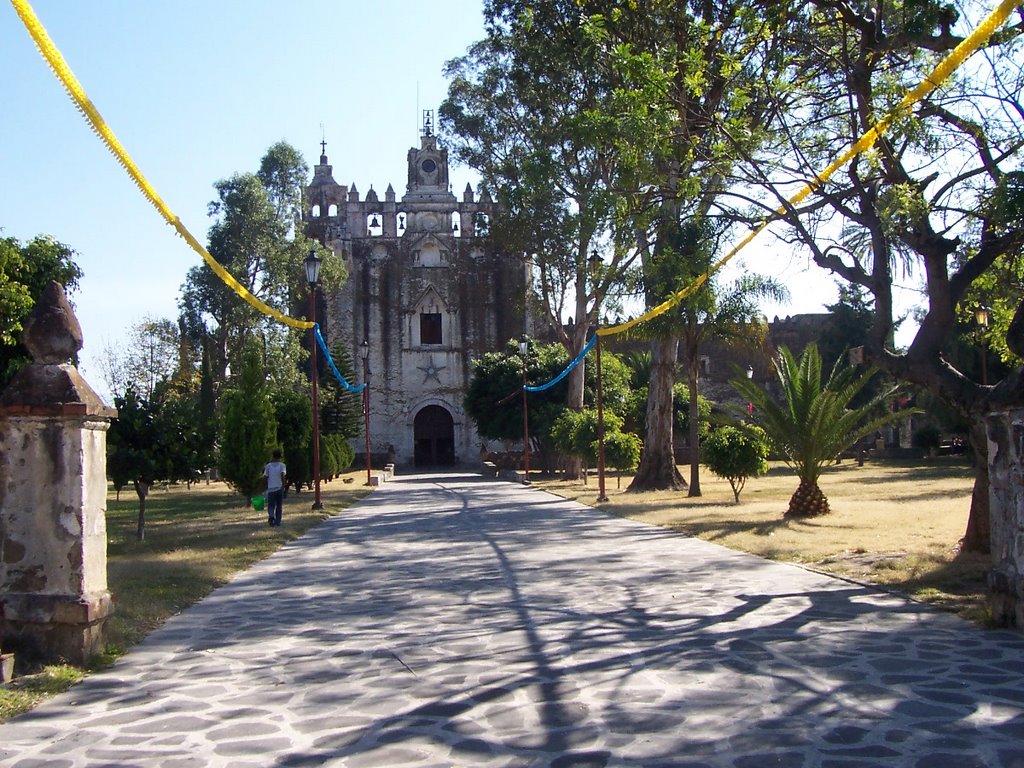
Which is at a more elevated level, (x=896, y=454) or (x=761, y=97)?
(x=761, y=97)

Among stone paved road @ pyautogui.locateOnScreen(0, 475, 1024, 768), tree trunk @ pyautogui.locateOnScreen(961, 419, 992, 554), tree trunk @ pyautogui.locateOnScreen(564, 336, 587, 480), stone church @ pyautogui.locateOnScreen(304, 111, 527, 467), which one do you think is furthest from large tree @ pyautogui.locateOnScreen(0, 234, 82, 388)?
stone church @ pyautogui.locateOnScreen(304, 111, 527, 467)

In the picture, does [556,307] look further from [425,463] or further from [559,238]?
[425,463]

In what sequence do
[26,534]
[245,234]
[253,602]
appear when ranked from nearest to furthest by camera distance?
A: [26,534] → [253,602] → [245,234]

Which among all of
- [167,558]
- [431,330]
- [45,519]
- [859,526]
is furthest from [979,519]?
[431,330]

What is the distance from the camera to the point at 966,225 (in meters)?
9.52

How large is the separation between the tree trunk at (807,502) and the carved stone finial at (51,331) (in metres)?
11.8

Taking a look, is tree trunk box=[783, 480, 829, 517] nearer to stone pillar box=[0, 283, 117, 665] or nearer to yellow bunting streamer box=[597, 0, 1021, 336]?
yellow bunting streamer box=[597, 0, 1021, 336]

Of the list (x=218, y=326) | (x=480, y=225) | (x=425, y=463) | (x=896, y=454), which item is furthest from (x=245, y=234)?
(x=896, y=454)

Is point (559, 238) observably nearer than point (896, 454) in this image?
Yes

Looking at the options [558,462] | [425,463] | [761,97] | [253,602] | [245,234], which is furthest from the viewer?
[425,463]

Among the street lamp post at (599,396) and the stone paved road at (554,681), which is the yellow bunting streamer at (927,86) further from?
the street lamp post at (599,396)

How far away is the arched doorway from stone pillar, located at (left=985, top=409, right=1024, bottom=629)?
42.0m

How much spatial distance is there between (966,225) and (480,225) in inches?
835

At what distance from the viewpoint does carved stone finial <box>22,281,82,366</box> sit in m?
5.98
